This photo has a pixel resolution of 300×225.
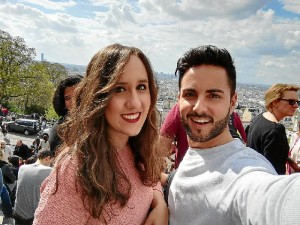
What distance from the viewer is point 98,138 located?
1.69m

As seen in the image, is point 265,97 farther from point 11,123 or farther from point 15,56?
point 15,56

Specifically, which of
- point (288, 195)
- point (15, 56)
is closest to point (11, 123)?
point (15, 56)

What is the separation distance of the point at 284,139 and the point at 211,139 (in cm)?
187

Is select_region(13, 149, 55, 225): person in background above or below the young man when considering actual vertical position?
below

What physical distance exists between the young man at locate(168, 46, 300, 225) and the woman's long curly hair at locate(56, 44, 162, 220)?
28 cm

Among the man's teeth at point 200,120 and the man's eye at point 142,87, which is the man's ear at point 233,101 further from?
the man's eye at point 142,87

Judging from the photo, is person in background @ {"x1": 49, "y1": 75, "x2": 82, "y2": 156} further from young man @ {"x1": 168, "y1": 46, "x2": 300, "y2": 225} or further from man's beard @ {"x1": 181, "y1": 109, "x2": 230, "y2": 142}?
man's beard @ {"x1": 181, "y1": 109, "x2": 230, "y2": 142}

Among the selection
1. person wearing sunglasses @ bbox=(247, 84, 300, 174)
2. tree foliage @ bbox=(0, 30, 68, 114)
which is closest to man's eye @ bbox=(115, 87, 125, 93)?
person wearing sunglasses @ bbox=(247, 84, 300, 174)

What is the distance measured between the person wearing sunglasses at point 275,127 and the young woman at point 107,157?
1672mm

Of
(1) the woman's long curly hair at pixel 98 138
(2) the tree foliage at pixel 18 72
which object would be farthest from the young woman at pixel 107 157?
(2) the tree foliage at pixel 18 72

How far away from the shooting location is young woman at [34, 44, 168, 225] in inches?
57.4

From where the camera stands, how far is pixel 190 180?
152 cm

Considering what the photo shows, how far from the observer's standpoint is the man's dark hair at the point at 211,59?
5.43ft

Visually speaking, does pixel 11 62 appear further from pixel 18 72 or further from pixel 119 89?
pixel 119 89
